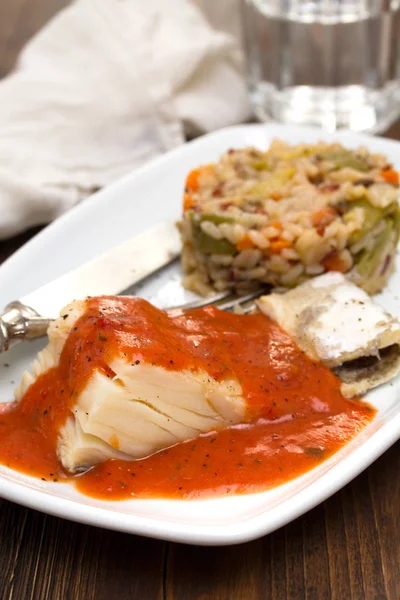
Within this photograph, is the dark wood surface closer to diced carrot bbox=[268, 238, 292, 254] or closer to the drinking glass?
diced carrot bbox=[268, 238, 292, 254]

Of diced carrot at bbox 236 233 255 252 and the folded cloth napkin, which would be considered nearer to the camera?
diced carrot at bbox 236 233 255 252

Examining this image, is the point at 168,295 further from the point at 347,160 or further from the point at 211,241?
the point at 347,160

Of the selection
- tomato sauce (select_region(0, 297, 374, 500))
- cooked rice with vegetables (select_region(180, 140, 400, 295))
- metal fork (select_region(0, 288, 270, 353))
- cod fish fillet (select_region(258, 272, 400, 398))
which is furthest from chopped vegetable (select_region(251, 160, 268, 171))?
metal fork (select_region(0, 288, 270, 353))

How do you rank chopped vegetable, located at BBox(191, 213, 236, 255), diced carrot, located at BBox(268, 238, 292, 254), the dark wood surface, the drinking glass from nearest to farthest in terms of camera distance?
the dark wood surface → diced carrot, located at BBox(268, 238, 292, 254) → chopped vegetable, located at BBox(191, 213, 236, 255) → the drinking glass

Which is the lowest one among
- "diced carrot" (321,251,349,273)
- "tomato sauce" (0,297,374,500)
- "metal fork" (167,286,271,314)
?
"metal fork" (167,286,271,314)

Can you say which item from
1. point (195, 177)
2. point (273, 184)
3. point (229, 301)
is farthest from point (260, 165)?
point (229, 301)

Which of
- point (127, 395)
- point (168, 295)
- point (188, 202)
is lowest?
point (168, 295)
